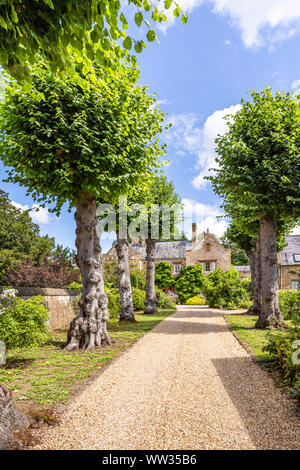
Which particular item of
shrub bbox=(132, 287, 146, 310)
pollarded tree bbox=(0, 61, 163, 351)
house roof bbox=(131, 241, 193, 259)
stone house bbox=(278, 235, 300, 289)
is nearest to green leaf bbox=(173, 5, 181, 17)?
pollarded tree bbox=(0, 61, 163, 351)

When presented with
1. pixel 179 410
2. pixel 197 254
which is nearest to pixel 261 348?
pixel 179 410

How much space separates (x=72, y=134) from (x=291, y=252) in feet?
107

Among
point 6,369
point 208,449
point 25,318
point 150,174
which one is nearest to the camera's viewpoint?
point 208,449

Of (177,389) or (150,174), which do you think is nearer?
(177,389)

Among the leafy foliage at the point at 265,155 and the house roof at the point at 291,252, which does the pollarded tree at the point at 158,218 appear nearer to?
the leafy foliage at the point at 265,155

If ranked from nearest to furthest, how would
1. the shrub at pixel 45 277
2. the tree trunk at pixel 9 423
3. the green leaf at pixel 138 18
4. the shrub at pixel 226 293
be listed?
the tree trunk at pixel 9 423, the green leaf at pixel 138 18, the shrub at pixel 45 277, the shrub at pixel 226 293

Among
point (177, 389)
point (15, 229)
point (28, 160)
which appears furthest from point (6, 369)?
point (15, 229)

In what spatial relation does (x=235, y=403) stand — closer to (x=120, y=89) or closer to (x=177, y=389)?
(x=177, y=389)

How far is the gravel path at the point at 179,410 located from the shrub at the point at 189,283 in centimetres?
2455

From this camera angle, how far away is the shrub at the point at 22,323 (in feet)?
19.3

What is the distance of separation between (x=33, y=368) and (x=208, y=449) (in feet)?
13.4

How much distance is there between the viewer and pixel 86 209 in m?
7.84

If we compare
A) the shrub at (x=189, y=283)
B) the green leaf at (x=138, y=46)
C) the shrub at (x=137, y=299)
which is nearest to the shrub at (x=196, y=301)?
the shrub at (x=189, y=283)

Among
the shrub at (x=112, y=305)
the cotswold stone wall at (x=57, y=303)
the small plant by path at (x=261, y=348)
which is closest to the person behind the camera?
the small plant by path at (x=261, y=348)
